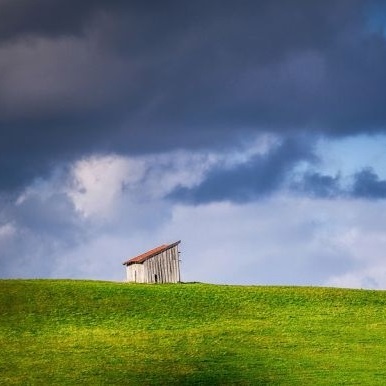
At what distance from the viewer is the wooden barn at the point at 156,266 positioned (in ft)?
222

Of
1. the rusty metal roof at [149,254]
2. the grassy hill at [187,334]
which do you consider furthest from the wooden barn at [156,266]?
the grassy hill at [187,334]

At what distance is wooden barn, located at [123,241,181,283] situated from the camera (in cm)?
6756

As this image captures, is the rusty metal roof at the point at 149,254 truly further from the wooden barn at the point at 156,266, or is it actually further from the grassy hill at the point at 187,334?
the grassy hill at the point at 187,334

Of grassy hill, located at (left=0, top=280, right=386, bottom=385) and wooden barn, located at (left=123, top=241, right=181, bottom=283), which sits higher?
wooden barn, located at (left=123, top=241, right=181, bottom=283)

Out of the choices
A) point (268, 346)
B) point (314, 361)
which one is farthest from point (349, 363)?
point (268, 346)

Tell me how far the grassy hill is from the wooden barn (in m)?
5.86

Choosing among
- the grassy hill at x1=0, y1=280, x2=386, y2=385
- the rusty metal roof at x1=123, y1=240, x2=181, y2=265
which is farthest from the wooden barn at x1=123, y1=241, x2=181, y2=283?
the grassy hill at x1=0, y1=280, x2=386, y2=385

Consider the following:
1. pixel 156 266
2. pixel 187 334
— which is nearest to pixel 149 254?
pixel 156 266

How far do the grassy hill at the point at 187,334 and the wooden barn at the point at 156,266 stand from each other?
5.86 m

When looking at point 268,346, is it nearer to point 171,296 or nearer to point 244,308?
point 244,308

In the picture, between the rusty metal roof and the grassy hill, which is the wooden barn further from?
the grassy hill

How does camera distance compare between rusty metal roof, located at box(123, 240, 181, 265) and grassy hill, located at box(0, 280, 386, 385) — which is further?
rusty metal roof, located at box(123, 240, 181, 265)

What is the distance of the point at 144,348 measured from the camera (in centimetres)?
4234

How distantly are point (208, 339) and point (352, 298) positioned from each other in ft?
60.8
